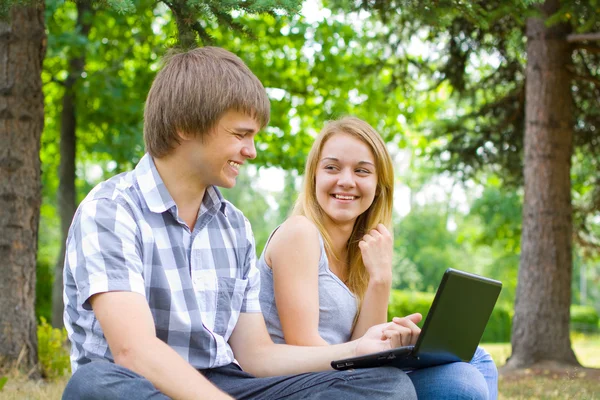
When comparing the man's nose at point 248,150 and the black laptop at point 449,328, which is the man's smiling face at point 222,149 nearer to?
the man's nose at point 248,150

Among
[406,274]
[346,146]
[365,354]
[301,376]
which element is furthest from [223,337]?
[406,274]

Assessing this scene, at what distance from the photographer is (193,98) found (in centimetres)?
244

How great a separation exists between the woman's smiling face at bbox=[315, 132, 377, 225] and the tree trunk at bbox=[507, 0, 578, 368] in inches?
210

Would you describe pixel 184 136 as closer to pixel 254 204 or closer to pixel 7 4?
pixel 7 4

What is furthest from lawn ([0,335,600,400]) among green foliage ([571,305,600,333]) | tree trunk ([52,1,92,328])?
green foliage ([571,305,600,333])

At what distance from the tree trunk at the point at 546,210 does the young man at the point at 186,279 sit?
19.0 ft

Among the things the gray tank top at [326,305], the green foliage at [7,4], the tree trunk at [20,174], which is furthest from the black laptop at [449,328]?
the tree trunk at [20,174]

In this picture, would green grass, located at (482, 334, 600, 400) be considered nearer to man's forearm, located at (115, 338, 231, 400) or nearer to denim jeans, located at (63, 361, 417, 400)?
denim jeans, located at (63, 361, 417, 400)

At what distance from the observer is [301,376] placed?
2.60 meters

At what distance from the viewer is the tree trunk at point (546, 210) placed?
8023 mm

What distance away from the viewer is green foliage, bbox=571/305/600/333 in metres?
27.8

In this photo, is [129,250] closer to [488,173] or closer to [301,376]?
[301,376]

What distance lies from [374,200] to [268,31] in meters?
7.92

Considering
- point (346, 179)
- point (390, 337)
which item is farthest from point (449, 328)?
point (346, 179)
